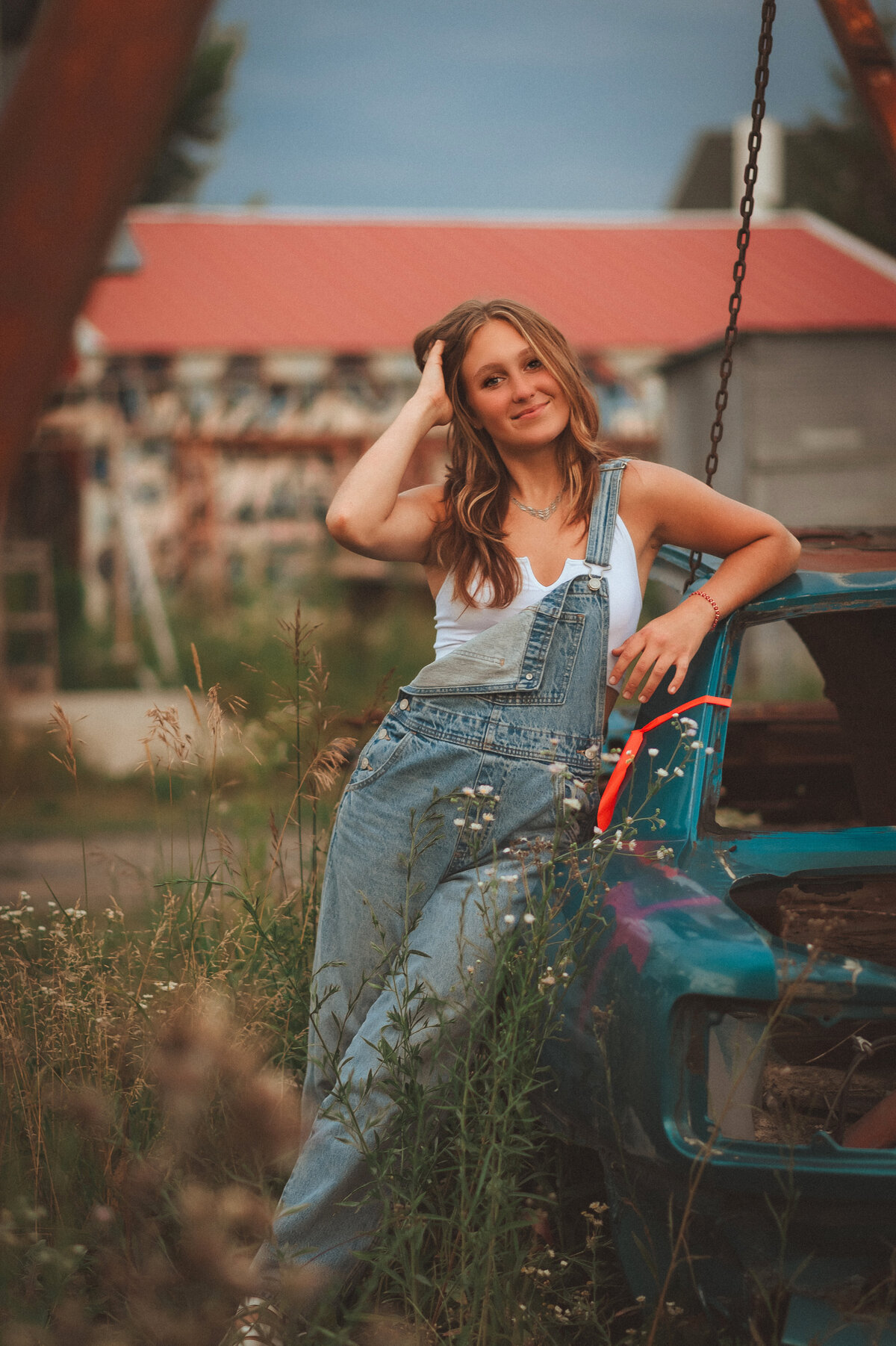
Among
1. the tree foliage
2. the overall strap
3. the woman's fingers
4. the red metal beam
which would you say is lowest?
the woman's fingers

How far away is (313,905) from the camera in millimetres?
3227

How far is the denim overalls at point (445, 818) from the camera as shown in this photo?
2357 mm

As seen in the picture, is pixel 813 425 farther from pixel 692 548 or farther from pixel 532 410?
pixel 532 410

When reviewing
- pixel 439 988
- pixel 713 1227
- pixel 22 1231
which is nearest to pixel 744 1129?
pixel 713 1227

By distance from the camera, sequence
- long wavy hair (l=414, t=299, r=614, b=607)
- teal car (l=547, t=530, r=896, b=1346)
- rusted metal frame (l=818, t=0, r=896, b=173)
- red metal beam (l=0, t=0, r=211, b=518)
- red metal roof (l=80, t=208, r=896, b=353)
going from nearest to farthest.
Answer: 1. red metal beam (l=0, t=0, r=211, b=518)
2. teal car (l=547, t=530, r=896, b=1346)
3. long wavy hair (l=414, t=299, r=614, b=607)
4. rusted metal frame (l=818, t=0, r=896, b=173)
5. red metal roof (l=80, t=208, r=896, b=353)

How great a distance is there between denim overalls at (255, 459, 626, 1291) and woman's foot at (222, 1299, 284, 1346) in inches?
9.6

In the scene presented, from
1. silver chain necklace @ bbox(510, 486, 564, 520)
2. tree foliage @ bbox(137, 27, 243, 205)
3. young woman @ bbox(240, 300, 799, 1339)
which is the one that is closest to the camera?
young woman @ bbox(240, 300, 799, 1339)

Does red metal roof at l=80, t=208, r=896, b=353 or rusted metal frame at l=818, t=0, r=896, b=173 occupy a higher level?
red metal roof at l=80, t=208, r=896, b=353

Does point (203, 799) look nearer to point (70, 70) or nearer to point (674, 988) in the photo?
point (674, 988)

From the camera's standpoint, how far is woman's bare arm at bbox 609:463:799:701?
2.54m

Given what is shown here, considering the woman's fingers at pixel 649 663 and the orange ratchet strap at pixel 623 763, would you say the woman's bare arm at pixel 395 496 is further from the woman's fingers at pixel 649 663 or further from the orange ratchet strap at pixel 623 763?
the orange ratchet strap at pixel 623 763

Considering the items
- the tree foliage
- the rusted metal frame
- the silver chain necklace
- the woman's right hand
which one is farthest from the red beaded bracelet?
the tree foliage

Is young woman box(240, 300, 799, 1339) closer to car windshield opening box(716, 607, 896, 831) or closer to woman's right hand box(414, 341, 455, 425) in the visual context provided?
woman's right hand box(414, 341, 455, 425)

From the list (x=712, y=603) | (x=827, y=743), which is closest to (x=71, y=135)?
(x=712, y=603)
